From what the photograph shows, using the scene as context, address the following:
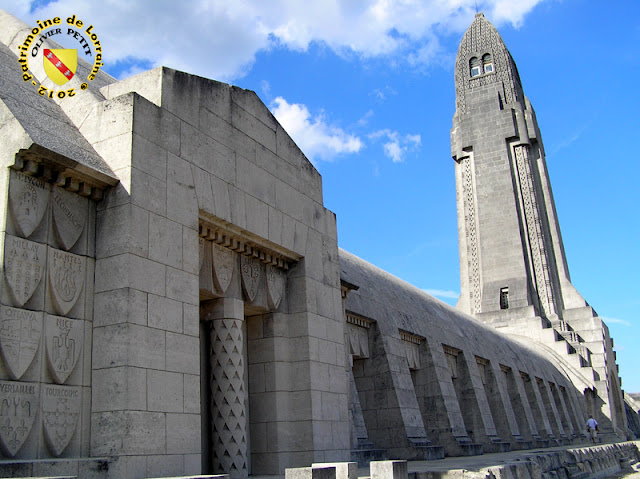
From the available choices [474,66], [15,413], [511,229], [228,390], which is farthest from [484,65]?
[15,413]

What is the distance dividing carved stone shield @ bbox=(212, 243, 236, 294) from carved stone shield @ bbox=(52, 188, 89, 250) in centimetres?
235

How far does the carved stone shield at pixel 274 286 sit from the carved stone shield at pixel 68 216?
369 cm

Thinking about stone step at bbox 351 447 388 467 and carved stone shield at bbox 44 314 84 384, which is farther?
stone step at bbox 351 447 388 467

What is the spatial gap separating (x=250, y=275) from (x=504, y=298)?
3279 centimetres

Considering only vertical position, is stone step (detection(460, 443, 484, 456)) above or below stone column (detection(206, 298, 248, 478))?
below

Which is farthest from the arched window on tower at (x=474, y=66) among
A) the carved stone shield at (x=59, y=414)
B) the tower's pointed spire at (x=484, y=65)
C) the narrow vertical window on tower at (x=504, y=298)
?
the carved stone shield at (x=59, y=414)

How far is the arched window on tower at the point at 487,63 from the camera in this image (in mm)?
46281

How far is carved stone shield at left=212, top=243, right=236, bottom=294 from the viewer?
983cm

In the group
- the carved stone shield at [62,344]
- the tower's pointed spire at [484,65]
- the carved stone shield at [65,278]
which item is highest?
the tower's pointed spire at [484,65]

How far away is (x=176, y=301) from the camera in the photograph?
827 centimetres

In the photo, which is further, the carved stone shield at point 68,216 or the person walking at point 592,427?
the person walking at point 592,427

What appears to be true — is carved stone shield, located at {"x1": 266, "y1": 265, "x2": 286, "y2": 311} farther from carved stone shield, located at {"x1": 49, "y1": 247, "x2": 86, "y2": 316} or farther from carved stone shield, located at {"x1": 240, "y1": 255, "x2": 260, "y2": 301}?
carved stone shield, located at {"x1": 49, "y1": 247, "x2": 86, "y2": 316}

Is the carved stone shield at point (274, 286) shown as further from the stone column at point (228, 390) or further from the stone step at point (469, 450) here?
the stone step at point (469, 450)

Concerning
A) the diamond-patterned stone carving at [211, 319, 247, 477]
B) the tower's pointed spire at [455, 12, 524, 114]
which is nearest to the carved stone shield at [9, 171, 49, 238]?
the diamond-patterned stone carving at [211, 319, 247, 477]
